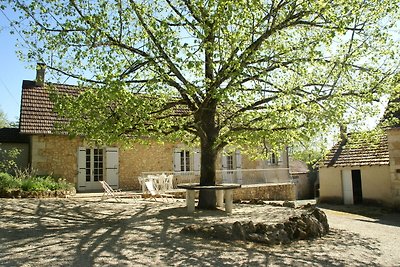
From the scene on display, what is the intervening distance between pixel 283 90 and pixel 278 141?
1297 millimetres

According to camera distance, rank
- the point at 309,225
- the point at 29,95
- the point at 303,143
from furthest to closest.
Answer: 1. the point at 29,95
2. the point at 303,143
3. the point at 309,225

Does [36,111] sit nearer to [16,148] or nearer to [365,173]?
[16,148]

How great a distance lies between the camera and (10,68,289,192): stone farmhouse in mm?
14844

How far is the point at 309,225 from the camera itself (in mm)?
7395

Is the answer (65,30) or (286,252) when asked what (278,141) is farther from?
(65,30)

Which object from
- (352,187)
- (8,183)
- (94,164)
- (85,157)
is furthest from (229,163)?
(8,183)

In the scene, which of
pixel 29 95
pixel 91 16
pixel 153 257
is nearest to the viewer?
pixel 153 257

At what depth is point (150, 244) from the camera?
6.05m

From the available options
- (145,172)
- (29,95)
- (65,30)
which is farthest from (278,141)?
(29,95)

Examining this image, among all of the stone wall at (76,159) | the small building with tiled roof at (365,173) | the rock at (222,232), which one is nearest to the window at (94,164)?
the stone wall at (76,159)

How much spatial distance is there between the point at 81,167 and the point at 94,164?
26.0 inches

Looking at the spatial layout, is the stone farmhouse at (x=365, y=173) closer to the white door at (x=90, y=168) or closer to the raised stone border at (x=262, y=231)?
the raised stone border at (x=262, y=231)

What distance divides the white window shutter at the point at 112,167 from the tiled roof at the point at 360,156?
1005 centimetres

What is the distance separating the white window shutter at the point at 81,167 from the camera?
50.8 feet
